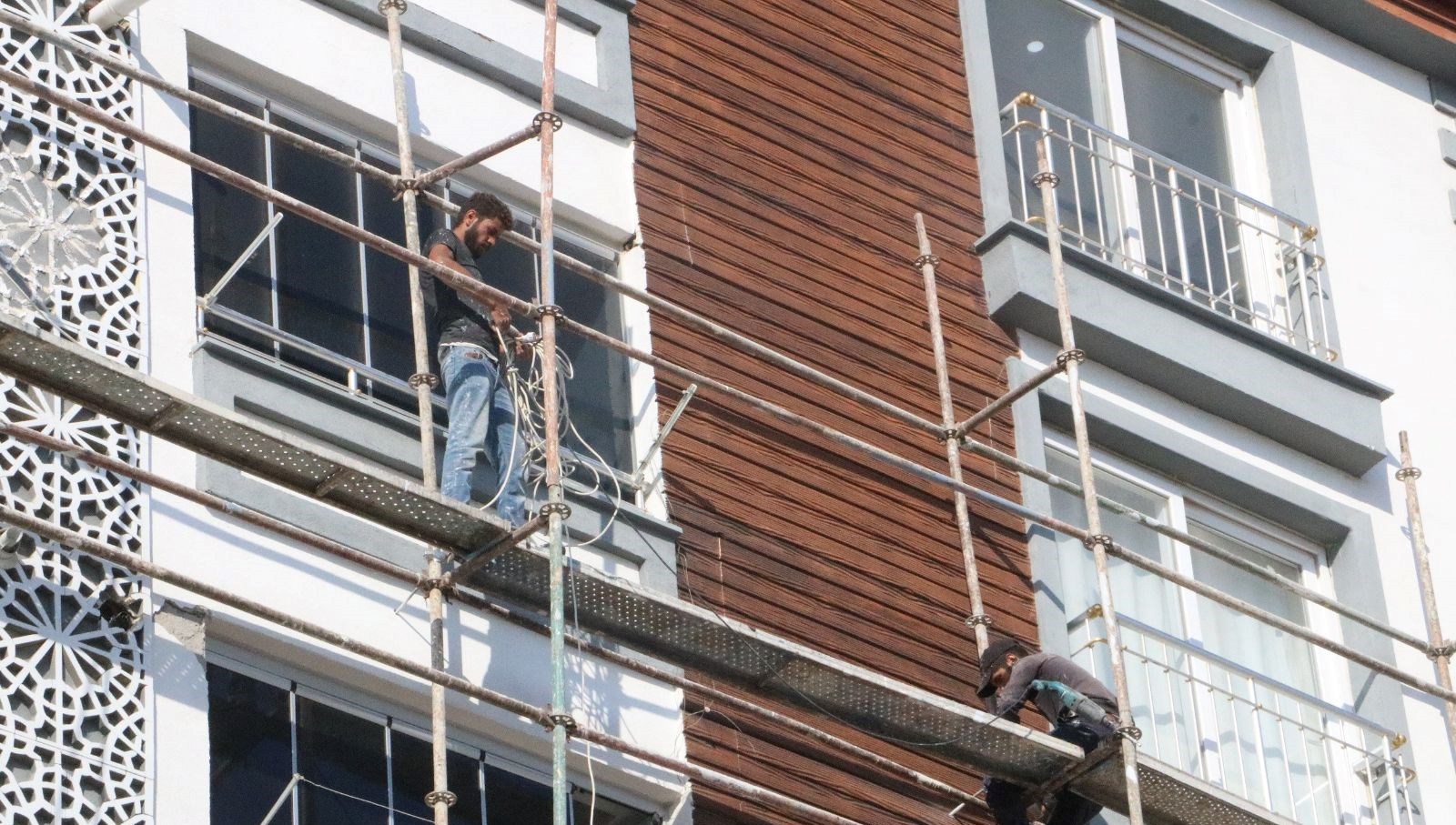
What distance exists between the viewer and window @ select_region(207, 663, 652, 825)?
1087 cm

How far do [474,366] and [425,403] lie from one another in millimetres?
245

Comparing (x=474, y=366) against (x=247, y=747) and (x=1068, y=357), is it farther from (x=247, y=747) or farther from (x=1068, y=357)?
(x=1068, y=357)

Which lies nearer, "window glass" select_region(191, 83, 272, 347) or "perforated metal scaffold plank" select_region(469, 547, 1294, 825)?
"perforated metal scaffold plank" select_region(469, 547, 1294, 825)

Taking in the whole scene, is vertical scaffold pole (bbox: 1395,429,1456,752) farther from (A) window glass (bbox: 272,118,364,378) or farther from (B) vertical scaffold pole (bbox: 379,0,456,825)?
(A) window glass (bbox: 272,118,364,378)

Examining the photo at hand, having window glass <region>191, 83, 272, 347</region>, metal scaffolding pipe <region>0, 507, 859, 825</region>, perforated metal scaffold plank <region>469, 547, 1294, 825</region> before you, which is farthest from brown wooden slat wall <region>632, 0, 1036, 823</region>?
window glass <region>191, 83, 272, 347</region>

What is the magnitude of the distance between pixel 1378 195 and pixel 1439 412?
4.44 ft

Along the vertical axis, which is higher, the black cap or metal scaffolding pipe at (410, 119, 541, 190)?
metal scaffolding pipe at (410, 119, 541, 190)

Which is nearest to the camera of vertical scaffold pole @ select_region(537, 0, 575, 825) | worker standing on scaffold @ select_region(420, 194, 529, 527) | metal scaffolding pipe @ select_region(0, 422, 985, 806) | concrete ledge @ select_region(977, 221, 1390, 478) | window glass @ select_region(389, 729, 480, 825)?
vertical scaffold pole @ select_region(537, 0, 575, 825)

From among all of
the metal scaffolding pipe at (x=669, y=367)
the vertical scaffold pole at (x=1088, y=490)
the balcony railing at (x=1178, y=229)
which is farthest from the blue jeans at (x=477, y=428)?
the balcony railing at (x=1178, y=229)

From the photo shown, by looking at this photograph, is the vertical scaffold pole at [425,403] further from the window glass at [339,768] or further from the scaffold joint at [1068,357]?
the scaffold joint at [1068,357]

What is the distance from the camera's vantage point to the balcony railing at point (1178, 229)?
51.1 ft

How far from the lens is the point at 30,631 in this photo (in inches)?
415

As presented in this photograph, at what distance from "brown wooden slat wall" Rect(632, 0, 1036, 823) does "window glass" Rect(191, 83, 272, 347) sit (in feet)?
6.28

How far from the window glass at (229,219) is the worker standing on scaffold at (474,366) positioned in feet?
2.17
